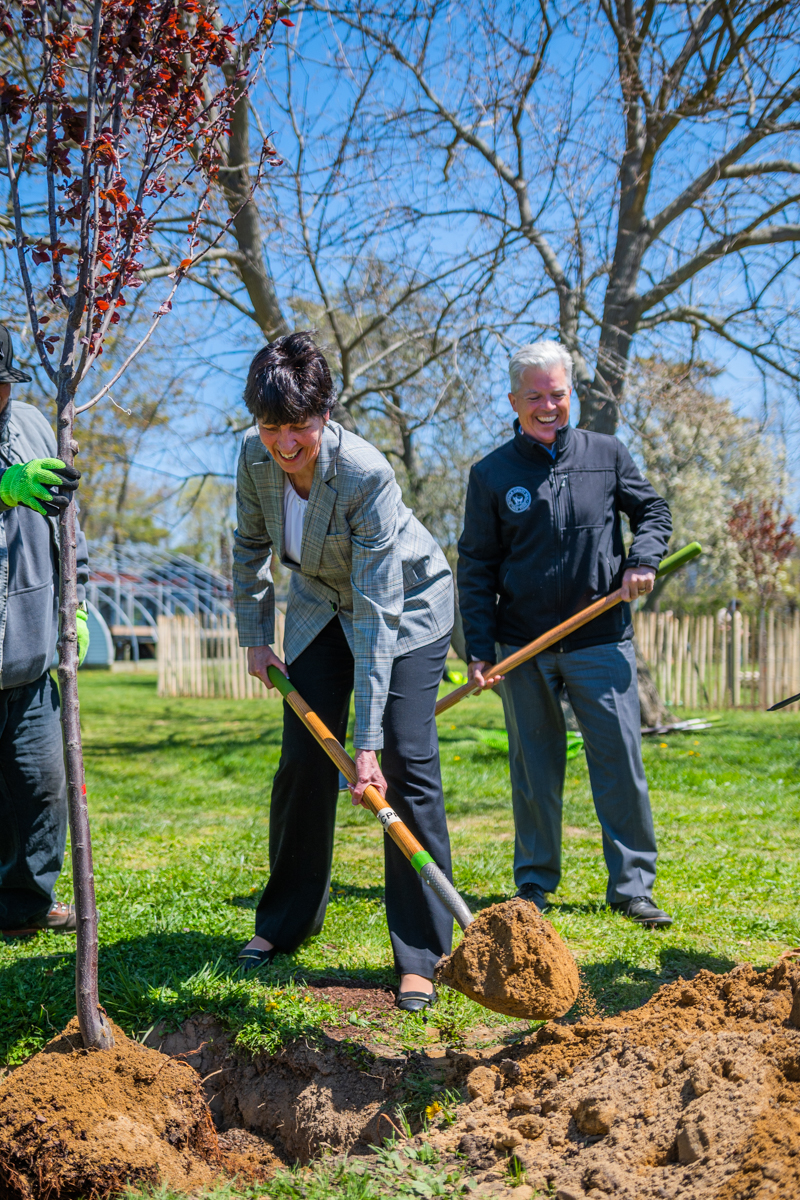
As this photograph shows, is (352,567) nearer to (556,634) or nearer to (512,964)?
(556,634)

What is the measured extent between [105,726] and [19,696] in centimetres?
838

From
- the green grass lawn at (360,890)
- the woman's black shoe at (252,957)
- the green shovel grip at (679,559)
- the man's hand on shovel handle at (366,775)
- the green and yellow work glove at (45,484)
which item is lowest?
the green grass lawn at (360,890)

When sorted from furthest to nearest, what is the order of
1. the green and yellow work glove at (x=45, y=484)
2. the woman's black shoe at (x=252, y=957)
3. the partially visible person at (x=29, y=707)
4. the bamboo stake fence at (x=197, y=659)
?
the bamboo stake fence at (x=197, y=659) < the partially visible person at (x=29, y=707) < the woman's black shoe at (x=252, y=957) < the green and yellow work glove at (x=45, y=484)

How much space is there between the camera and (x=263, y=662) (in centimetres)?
308

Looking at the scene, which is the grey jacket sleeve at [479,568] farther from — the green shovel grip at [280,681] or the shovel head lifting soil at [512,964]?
the shovel head lifting soil at [512,964]

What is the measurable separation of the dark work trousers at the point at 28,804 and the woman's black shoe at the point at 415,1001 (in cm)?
139

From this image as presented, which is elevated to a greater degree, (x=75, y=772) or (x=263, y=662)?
(x=263, y=662)

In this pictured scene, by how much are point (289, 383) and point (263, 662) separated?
3.31 feet

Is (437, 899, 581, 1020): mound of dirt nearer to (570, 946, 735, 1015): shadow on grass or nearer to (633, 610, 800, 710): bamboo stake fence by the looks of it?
(570, 946, 735, 1015): shadow on grass

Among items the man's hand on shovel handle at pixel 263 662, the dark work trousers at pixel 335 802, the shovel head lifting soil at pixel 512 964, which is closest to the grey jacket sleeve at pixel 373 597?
the dark work trousers at pixel 335 802

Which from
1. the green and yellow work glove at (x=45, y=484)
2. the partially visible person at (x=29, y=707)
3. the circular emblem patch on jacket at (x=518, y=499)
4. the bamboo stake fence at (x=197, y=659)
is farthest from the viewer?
the bamboo stake fence at (x=197, y=659)

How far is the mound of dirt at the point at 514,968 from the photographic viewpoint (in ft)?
7.37

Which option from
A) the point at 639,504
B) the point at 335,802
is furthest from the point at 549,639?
the point at 335,802

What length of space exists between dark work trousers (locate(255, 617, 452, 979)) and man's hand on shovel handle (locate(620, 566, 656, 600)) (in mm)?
814
